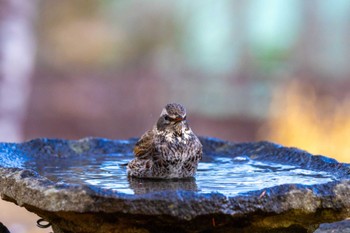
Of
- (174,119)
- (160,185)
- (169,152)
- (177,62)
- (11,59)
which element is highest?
(177,62)

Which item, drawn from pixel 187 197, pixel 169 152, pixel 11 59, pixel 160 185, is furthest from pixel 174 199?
pixel 11 59

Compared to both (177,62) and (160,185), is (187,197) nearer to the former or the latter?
(160,185)

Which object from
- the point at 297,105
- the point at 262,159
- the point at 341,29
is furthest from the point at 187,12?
the point at 262,159

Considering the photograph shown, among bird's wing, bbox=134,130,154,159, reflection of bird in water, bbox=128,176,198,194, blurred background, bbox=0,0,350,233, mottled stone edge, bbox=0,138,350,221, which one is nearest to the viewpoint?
mottled stone edge, bbox=0,138,350,221

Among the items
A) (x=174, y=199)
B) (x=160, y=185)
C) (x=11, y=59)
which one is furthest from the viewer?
(x=11, y=59)

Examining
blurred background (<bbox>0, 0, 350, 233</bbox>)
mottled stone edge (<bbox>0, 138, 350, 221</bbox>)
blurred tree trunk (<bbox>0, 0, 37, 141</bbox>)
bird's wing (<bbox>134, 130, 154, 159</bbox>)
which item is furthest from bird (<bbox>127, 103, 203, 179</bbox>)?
blurred background (<bbox>0, 0, 350, 233</bbox>)

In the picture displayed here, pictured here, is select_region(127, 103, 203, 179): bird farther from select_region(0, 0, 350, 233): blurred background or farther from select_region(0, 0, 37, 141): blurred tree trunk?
select_region(0, 0, 350, 233): blurred background
